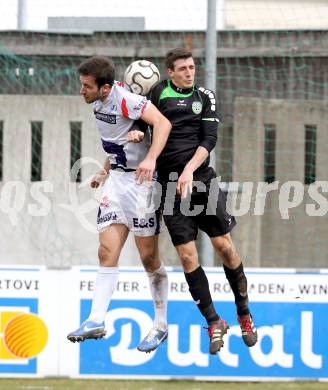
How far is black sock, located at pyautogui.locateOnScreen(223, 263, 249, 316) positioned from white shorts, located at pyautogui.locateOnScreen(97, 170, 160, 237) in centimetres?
69

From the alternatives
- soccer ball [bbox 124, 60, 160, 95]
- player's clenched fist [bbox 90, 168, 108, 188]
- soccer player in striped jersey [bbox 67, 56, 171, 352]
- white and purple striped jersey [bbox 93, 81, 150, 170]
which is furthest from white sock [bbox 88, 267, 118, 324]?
soccer ball [bbox 124, 60, 160, 95]

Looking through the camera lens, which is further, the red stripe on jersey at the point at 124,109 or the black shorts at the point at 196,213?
the black shorts at the point at 196,213

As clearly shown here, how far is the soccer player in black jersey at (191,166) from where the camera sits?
9.24 metres

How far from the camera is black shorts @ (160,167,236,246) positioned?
30.6 feet

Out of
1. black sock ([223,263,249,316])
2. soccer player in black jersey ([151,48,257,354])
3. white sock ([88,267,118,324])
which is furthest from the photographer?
black sock ([223,263,249,316])

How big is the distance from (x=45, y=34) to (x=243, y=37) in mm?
1839

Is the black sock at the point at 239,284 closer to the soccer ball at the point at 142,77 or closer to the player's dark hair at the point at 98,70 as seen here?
the soccer ball at the point at 142,77

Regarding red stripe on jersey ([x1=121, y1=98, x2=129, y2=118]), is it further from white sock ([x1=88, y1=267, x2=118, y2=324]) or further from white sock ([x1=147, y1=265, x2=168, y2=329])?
white sock ([x1=147, y1=265, x2=168, y2=329])

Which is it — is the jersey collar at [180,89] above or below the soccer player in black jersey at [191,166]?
above

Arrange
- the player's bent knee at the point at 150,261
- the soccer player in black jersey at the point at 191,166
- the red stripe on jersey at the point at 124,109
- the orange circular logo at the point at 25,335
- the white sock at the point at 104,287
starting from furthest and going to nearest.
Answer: the orange circular logo at the point at 25,335
the player's bent knee at the point at 150,261
the white sock at the point at 104,287
the soccer player in black jersey at the point at 191,166
the red stripe on jersey at the point at 124,109

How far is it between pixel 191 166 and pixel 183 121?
15.0 inches

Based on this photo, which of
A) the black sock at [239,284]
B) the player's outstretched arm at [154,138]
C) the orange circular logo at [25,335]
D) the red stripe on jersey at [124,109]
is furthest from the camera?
the orange circular logo at [25,335]

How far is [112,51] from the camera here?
12.9m

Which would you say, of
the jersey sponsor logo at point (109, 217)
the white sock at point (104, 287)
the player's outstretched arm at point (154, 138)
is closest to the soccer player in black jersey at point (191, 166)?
the player's outstretched arm at point (154, 138)
